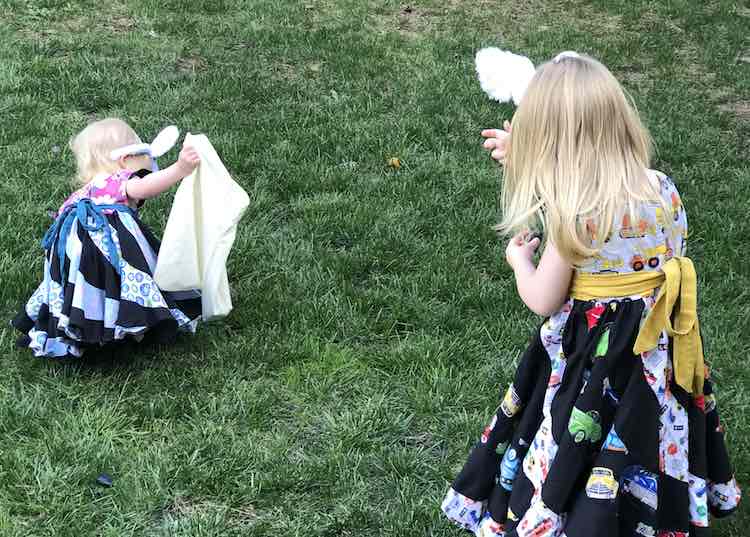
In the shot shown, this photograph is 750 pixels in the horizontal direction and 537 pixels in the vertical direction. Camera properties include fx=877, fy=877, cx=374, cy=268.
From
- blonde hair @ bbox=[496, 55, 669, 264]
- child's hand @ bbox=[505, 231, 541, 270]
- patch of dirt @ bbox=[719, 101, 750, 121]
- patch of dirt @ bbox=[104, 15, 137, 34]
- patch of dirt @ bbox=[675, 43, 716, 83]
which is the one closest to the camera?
blonde hair @ bbox=[496, 55, 669, 264]

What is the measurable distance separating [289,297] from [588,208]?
2036 millimetres

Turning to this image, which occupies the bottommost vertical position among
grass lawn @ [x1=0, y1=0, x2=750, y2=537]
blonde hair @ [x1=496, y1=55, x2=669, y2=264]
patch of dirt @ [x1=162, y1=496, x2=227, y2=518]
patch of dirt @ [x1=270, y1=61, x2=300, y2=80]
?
patch of dirt @ [x1=162, y1=496, x2=227, y2=518]

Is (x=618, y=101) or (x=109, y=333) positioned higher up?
(x=618, y=101)

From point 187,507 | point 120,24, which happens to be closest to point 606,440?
point 187,507

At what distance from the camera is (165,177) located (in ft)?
10.5

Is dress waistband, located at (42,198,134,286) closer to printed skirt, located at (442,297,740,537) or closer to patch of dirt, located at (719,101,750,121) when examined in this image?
printed skirt, located at (442,297,740,537)

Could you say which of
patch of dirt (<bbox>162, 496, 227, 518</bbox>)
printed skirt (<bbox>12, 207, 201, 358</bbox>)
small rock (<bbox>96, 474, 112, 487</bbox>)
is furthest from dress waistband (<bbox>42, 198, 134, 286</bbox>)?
patch of dirt (<bbox>162, 496, 227, 518</bbox>)

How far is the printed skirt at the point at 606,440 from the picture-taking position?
6.92 ft

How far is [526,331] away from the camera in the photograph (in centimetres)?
365

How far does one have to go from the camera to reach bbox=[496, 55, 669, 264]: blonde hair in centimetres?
204

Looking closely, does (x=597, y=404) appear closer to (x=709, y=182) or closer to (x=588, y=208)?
(x=588, y=208)

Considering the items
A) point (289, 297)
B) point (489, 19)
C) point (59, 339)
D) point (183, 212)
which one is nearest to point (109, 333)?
point (59, 339)

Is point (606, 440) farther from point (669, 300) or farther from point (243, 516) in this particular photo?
point (243, 516)

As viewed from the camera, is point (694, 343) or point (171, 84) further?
point (171, 84)
